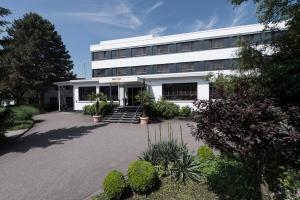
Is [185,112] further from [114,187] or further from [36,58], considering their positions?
[36,58]

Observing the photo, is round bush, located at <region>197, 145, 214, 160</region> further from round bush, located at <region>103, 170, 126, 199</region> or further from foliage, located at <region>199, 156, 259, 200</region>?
round bush, located at <region>103, 170, 126, 199</region>

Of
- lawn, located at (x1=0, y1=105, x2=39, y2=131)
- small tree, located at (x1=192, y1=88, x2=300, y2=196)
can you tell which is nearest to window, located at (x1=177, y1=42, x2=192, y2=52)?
lawn, located at (x1=0, y1=105, x2=39, y2=131)

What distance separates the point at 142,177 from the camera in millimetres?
6254

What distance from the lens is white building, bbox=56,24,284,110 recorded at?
84.4 ft

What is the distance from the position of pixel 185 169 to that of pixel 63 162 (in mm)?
5111

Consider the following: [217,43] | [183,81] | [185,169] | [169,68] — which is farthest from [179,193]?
[169,68]

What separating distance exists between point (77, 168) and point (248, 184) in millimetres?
5616

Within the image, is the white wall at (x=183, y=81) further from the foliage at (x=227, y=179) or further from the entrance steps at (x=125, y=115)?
the foliage at (x=227, y=179)

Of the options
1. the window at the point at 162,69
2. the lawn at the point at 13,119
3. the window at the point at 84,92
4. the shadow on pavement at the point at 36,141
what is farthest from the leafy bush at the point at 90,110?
the window at the point at 162,69

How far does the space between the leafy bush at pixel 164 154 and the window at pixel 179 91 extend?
17.5 m

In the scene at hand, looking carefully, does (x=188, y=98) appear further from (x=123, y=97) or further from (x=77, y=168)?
(x=77, y=168)

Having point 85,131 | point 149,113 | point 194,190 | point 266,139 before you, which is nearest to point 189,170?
point 194,190

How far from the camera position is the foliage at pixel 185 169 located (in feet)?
22.3

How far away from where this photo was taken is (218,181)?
6.26 metres
